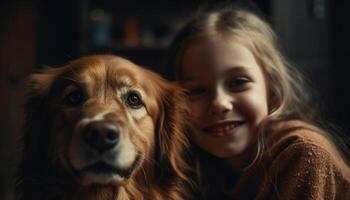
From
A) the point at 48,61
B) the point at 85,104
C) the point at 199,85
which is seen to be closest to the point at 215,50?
the point at 199,85

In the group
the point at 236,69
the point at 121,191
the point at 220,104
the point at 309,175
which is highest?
the point at 236,69

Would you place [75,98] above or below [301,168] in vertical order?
above

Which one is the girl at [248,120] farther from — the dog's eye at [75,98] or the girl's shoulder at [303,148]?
the dog's eye at [75,98]

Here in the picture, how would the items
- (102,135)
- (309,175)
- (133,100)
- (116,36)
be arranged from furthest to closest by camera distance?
(116,36) < (133,100) < (309,175) < (102,135)

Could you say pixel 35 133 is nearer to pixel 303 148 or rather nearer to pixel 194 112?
pixel 194 112

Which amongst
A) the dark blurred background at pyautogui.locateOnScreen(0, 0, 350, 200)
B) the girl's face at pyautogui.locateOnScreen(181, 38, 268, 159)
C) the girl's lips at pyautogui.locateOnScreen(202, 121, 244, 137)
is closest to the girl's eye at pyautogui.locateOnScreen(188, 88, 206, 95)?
the girl's face at pyautogui.locateOnScreen(181, 38, 268, 159)

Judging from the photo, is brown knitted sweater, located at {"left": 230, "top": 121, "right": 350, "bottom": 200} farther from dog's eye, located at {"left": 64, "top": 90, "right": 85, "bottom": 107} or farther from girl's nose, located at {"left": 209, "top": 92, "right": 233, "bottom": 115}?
dog's eye, located at {"left": 64, "top": 90, "right": 85, "bottom": 107}

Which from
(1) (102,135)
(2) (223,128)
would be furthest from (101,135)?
(2) (223,128)

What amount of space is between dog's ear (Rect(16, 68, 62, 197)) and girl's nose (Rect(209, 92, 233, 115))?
0.52m

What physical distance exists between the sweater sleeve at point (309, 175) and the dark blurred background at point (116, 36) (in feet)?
5.16

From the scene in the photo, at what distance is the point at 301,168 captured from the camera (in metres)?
1.40

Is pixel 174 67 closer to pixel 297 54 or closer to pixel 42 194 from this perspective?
pixel 42 194

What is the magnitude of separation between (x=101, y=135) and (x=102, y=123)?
32 mm

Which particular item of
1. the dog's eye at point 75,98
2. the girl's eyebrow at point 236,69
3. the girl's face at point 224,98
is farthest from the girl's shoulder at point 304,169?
the dog's eye at point 75,98
